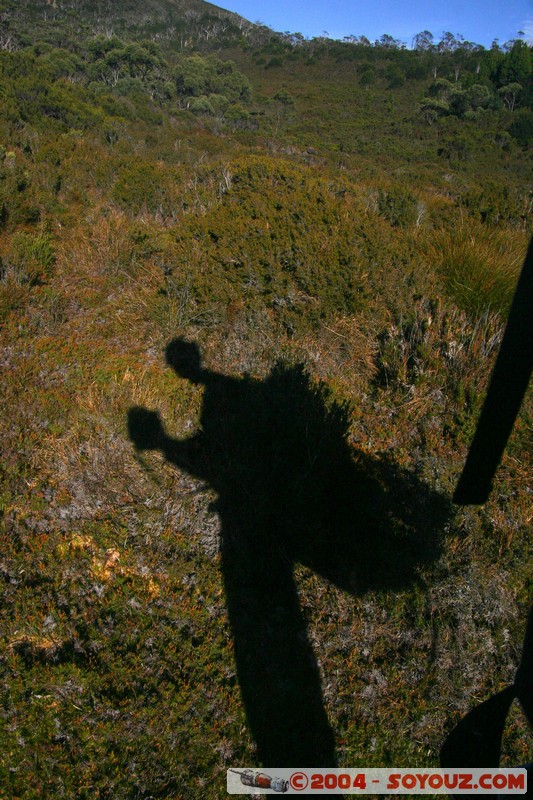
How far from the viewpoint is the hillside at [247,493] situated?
246cm

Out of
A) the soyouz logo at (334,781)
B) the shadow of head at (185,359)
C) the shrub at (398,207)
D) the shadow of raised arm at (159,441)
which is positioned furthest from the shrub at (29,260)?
the soyouz logo at (334,781)

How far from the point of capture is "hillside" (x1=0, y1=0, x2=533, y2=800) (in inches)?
96.7

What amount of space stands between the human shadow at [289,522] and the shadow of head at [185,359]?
577 mm

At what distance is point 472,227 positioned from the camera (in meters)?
6.28

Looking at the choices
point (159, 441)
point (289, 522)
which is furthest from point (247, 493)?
point (159, 441)

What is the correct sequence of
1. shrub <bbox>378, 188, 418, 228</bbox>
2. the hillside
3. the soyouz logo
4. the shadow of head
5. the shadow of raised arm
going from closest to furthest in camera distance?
the soyouz logo
the hillside
the shadow of raised arm
the shadow of head
shrub <bbox>378, 188, 418, 228</bbox>

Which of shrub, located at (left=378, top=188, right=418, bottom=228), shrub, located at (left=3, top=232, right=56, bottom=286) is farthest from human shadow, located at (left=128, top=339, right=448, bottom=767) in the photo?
shrub, located at (left=378, top=188, right=418, bottom=228)

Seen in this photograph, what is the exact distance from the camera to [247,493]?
333 cm

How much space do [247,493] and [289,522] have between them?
34cm

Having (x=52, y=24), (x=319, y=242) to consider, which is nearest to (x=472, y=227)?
(x=319, y=242)

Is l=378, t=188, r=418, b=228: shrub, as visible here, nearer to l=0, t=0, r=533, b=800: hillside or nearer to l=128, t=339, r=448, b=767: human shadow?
l=0, t=0, r=533, b=800: hillside

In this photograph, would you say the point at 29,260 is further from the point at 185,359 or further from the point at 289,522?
the point at 289,522

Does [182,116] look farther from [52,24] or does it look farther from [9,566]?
[52,24]

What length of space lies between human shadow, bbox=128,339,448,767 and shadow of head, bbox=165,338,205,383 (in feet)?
1.89
